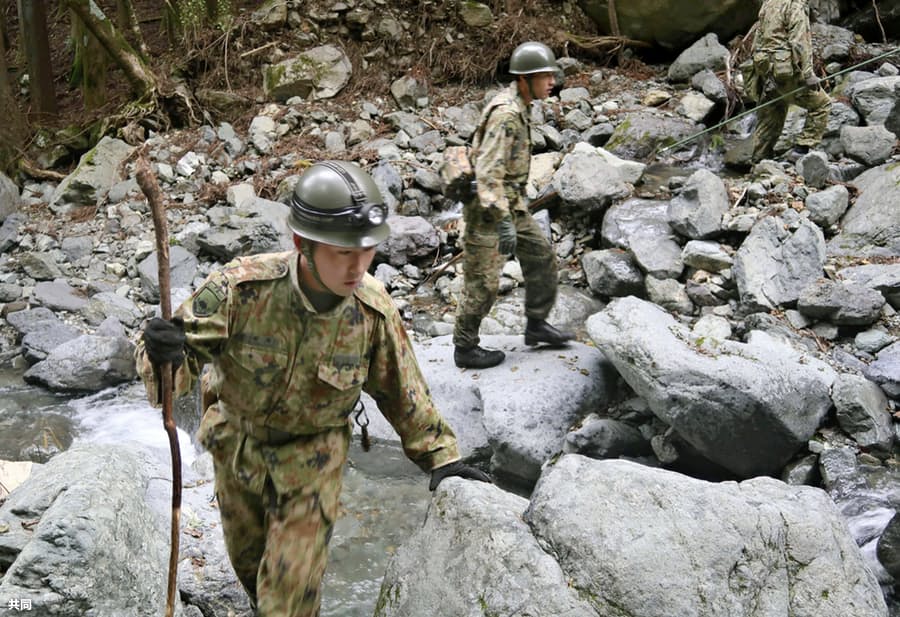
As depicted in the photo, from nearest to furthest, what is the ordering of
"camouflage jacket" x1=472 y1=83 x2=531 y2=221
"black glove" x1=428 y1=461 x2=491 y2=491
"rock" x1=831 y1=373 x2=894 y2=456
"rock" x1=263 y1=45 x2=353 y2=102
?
"black glove" x1=428 y1=461 x2=491 y2=491, "rock" x1=831 y1=373 x2=894 y2=456, "camouflage jacket" x1=472 y1=83 x2=531 y2=221, "rock" x1=263 y1=45 x2=353 y2=102

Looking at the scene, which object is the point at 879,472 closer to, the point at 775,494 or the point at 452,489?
the point at 775,494

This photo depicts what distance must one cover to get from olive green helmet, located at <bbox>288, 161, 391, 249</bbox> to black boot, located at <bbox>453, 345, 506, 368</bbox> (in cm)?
349

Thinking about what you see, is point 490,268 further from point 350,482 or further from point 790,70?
point 790,70

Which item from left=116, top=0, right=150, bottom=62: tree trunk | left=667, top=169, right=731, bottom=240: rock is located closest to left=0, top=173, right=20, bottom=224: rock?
left=116, top=0, right=150, bottom=62: tree trunk

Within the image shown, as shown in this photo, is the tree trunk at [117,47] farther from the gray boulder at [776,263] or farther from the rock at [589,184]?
the gray boulder at [776,263]

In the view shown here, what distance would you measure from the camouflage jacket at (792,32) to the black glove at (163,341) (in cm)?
781

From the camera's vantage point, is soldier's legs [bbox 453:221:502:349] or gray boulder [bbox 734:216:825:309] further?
gray boulder [bbox 734:216:825:309]

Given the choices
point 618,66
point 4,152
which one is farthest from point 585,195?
point 4,152

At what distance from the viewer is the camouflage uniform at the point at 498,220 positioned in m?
5.09

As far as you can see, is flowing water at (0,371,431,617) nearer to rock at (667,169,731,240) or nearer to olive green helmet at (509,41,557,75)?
olive green helmet at (509,41,557,75)

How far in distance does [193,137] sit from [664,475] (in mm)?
10003

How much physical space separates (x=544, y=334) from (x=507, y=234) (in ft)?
3.68

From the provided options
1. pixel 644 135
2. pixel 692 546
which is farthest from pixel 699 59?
pixel 692 546

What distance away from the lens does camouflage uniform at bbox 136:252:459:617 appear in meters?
2.47
